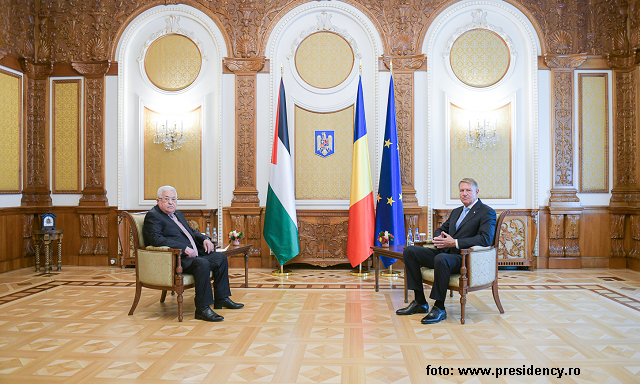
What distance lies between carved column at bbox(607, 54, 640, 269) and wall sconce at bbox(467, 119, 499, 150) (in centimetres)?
193

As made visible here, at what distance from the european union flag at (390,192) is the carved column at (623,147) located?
140 inches

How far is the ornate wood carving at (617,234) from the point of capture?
7.24m

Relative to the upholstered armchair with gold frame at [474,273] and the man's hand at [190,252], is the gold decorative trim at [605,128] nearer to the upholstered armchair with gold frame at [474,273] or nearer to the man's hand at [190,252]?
the upholstered armchair with gold frame at [474,273]

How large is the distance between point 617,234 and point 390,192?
3842mm

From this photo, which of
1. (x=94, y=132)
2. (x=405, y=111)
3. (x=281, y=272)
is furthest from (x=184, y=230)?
(x=405, y=111)

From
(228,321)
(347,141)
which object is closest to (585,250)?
(347,141)

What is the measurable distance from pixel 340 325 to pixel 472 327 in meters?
1.23

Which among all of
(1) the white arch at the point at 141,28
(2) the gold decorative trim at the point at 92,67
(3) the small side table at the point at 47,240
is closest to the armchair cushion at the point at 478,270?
(1) the white arch at the point at 141,28

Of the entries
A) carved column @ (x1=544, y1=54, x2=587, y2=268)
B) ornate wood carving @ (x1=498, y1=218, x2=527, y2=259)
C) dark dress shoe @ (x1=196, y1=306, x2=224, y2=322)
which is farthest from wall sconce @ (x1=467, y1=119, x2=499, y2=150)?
dark dress shoe @ (x1=196, y1=306, x2=224, y2=322)

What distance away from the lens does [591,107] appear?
7395 millimetres

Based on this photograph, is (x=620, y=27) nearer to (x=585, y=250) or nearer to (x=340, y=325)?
(x=585, y=250)

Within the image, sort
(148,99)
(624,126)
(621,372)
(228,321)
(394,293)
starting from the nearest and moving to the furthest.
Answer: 1. (621,372)
2. (228,321)
3. (394,293)
4. (624,126)
5. (148,99)

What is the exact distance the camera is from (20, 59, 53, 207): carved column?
768cm

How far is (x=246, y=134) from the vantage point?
7512mm
